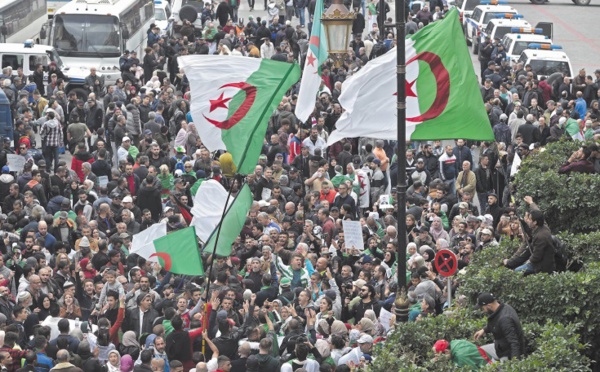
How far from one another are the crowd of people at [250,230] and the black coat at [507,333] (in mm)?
19

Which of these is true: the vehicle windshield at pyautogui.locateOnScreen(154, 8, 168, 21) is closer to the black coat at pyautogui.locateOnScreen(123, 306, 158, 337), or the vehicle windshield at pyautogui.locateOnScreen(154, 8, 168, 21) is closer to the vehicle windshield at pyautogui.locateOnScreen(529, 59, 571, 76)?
the vehicle windshield at pyautogui.locateOnScreen(529, 59, 571, 76)

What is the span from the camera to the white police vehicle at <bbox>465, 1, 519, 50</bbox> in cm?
4678

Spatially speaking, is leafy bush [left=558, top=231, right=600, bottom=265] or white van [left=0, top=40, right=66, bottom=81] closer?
leafy bush [left=558, top=231, right=600, bottom=265]

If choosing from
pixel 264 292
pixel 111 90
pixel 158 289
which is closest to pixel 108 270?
pixel 158 289

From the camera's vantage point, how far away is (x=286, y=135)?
2870 cm

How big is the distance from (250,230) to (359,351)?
576cm

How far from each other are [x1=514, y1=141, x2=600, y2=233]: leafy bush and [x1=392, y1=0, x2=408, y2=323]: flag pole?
4.74 metres

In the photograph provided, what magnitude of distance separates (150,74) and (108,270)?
17853 mm

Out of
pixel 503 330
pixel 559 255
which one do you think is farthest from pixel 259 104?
pixel 503 330

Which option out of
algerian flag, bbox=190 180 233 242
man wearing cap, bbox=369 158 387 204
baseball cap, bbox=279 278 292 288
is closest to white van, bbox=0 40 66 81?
man wearing cap, bbox=369 158 387 204

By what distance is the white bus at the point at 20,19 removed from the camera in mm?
42469

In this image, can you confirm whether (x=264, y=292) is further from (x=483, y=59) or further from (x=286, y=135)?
(x=483, y=59)

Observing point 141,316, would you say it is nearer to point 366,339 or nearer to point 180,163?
point 366,339

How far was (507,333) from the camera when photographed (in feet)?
46.0
